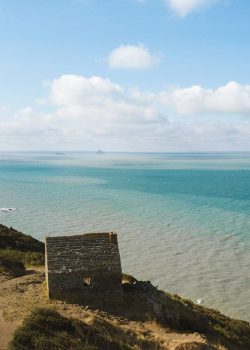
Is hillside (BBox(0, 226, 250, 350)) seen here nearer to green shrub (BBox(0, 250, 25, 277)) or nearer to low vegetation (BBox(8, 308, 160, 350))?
low vegetation (BBox(8, 308, 160, 350))

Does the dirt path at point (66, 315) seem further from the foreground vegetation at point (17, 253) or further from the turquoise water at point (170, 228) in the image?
the turquoise water at point (170, 228)

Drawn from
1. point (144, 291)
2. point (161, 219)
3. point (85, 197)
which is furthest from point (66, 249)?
point (85, 197)

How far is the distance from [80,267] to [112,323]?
137 inches

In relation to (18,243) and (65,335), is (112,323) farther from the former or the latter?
(18,243)

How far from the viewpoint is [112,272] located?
2192 centimetres

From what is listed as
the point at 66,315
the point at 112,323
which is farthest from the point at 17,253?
the point at 112,323

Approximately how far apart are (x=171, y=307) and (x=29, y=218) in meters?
43.5

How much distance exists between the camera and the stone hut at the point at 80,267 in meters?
21.4

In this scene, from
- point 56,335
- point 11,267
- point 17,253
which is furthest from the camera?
point 17,253

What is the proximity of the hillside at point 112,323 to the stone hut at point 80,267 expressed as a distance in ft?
2.06

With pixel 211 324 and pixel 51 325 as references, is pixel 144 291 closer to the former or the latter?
pixel 211 324

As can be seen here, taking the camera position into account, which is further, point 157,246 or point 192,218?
point 192,218

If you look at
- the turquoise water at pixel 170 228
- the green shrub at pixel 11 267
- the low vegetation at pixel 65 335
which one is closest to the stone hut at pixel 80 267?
the low vegetation at pixel 65 335

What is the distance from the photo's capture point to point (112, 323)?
63.2 feet
